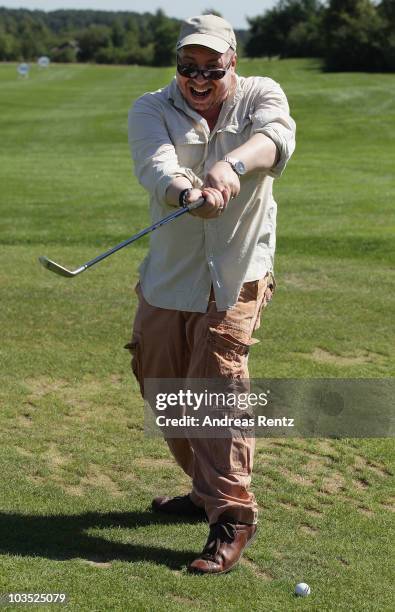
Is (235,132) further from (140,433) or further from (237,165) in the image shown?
(140,433)

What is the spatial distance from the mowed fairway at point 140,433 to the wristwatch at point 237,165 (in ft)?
5.61

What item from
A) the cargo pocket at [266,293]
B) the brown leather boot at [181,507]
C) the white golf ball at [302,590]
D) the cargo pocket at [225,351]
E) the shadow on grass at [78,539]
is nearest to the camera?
the white golf ball at [302,590]

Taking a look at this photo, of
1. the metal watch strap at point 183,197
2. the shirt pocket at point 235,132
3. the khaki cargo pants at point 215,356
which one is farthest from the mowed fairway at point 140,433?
the shirt pocket at point 235,132

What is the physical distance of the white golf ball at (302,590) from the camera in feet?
13.8

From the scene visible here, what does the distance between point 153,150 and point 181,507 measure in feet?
5.95

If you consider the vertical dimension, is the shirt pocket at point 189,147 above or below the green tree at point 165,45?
above

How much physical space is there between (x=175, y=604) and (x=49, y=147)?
21.2 metres

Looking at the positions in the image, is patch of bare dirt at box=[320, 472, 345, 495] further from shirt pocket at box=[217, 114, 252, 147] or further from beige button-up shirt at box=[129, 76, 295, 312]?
shirt pocket at box=[217, 114, 252, 147]

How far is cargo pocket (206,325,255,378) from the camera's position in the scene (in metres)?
4.42

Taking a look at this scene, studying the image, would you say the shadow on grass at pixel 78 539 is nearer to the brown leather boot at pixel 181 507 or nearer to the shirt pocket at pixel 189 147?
the brown leather boot at pixel 181 507

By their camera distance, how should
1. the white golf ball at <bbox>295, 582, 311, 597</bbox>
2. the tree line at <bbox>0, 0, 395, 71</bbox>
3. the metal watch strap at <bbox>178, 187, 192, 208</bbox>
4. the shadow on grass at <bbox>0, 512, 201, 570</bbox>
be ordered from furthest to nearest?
the tree line at <bbox>0, 0, 395, 71</bbox>
the shadow on grass at <bbox>0, 512, 201, 570</bbox>
the white golf ball at <bbox>295, 582, 311, 597</bbox>
the metal watch strap at <bbox>178, 187, 192, 208</bbox>

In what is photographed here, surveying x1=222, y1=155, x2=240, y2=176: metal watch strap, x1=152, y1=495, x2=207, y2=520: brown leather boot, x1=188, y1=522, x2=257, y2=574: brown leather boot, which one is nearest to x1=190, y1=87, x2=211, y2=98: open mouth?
x1=222, y1=155, x2=240, y2=176: metal watch strap

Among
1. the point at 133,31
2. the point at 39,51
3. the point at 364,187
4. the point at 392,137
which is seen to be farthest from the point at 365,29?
the point at 133,31

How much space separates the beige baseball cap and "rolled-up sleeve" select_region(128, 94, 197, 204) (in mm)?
312
